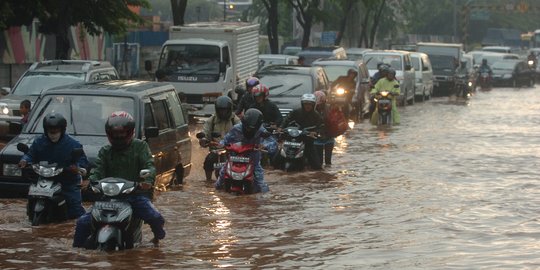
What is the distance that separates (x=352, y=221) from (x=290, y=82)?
40.6 feet

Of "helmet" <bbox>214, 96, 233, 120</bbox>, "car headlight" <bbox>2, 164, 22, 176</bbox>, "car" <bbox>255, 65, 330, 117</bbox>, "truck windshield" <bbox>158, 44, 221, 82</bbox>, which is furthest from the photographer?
"truck windshield" <bbox>158, 44, 221, 82</bbox>

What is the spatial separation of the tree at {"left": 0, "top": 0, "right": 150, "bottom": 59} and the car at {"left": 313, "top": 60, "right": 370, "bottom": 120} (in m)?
5.30

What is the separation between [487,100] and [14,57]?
60.6 feet

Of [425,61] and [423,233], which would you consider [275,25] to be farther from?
[423,233]

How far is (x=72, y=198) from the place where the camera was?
13.5 m

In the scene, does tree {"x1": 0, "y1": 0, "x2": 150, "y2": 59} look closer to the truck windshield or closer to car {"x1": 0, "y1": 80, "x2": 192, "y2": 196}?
the truck windshield

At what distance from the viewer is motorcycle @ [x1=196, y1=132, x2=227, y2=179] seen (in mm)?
17359

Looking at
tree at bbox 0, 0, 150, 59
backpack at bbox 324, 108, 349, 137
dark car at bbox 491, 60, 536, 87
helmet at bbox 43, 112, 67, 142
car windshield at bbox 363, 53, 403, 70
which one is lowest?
dark car at bbox 491, 60, 536, 87

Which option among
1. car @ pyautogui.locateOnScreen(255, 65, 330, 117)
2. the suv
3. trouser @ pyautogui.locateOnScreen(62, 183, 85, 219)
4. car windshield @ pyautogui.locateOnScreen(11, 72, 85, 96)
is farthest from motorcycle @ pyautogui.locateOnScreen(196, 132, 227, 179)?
car @ pyautogui.locateOnScreen(255, 65, 330, 117)

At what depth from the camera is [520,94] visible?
55.5 m

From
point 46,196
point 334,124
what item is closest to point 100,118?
point 46,196

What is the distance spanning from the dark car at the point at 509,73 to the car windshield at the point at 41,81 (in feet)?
140

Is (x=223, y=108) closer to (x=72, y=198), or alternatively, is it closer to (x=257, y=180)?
(x=257, y=180)

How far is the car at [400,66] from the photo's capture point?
1640 inches
